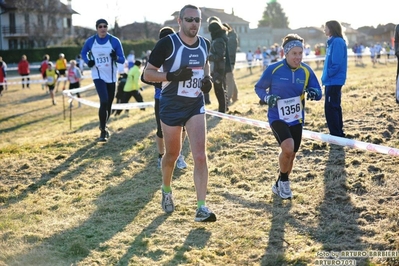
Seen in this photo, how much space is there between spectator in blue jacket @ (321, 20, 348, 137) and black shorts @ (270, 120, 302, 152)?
103 inches

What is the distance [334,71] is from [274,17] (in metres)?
131

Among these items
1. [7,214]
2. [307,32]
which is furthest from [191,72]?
[307,32]

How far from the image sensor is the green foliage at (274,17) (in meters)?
134

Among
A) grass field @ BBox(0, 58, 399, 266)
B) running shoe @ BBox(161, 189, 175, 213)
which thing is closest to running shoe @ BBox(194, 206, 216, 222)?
grass field @ BBox(0, 58, 399, 266)

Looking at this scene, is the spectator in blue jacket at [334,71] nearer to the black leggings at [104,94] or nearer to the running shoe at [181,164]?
the running shoe at [181,164]

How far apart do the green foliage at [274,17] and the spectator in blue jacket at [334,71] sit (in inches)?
5053

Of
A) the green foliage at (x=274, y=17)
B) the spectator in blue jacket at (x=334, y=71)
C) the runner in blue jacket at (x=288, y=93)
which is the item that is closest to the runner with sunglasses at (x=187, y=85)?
the runner in blue jacket at (x=288, y=93)

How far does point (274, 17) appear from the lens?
446ft

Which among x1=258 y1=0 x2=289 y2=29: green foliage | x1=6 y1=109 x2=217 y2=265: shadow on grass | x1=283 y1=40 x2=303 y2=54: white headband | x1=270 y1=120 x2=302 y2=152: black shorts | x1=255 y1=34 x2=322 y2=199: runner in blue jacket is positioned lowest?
x1=6 y1=109 x2=217 y2=265: shadow on grass

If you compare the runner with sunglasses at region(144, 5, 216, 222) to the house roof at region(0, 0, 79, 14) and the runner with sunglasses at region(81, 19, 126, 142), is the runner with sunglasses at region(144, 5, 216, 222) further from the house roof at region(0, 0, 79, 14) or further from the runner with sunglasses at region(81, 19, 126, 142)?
the house roof at region(0, 0, 79, 14)

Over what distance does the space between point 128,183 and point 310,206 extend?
9.01ft

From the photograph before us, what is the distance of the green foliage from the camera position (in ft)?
441

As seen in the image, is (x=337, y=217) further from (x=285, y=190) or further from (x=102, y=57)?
(x=102, y=57)

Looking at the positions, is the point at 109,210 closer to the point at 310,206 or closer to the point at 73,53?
the point at 310,206
